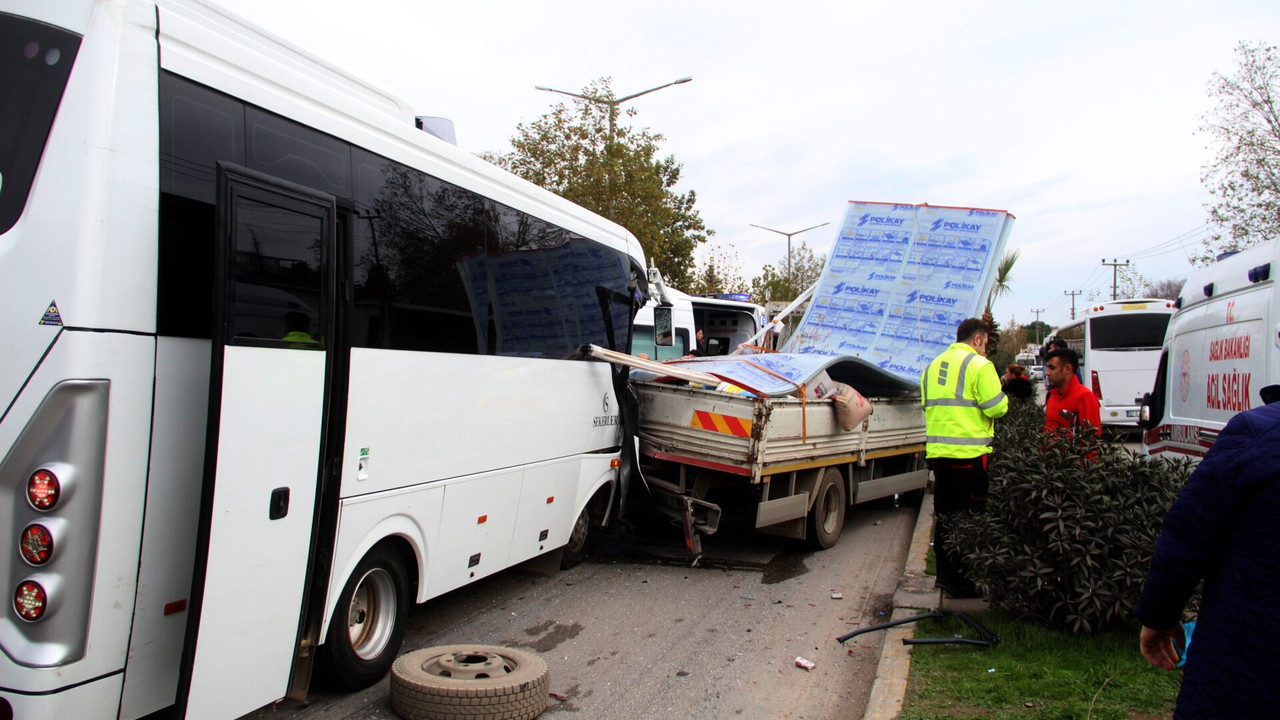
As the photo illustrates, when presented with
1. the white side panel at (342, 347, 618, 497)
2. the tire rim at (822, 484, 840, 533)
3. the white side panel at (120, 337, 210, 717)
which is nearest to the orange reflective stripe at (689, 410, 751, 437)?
the white side panel at (342, 347, 618, 497)

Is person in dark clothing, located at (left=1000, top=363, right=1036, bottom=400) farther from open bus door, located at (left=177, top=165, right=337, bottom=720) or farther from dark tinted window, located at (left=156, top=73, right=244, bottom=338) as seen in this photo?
dark tinted window, located at (left=156, top=73, right=244, bottom=338)

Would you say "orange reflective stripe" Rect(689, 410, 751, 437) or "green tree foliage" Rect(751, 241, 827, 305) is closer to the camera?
"orange reflective stripe" Rect(689, 410, 751, 437)

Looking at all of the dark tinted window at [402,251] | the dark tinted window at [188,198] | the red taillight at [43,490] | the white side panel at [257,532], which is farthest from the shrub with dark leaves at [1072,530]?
the red taillight at [43,490]

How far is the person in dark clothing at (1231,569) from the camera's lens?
2082mm

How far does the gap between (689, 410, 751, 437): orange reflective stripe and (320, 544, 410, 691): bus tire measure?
300cm

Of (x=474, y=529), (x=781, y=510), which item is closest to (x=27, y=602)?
(x=474, y=529)

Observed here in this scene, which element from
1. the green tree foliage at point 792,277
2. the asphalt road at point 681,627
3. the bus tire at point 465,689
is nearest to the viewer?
the bus tire at point 465,689

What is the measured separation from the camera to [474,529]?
552cm

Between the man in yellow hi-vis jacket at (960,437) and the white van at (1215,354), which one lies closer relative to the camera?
the white van at (1215,354)

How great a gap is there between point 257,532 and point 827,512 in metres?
6.14

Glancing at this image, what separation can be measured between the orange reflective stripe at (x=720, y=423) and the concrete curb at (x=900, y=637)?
170 centimetres

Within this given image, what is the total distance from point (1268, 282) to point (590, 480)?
4.90 meters

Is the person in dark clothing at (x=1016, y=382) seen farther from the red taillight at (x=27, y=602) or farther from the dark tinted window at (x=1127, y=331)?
the red taillight at (x=27, y=602)

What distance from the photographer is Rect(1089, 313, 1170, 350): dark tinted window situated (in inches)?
783
